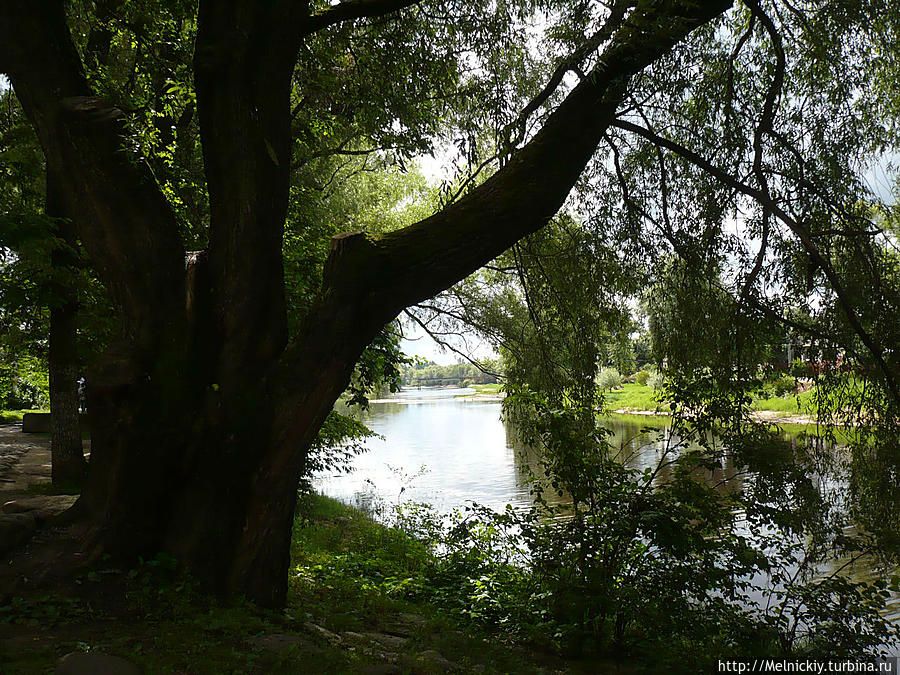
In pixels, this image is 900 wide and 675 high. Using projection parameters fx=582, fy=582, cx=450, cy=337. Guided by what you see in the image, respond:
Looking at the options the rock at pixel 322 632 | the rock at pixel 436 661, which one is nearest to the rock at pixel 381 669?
the rock at pixel 436 661

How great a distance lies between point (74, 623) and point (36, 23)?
336 centimetres

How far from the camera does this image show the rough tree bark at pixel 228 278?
334cm

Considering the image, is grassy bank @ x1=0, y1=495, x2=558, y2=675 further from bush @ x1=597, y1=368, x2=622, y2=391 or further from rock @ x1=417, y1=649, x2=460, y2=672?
bush @ x1=597, y1=368, x2=622, y2=391

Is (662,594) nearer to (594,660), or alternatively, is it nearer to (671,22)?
(594,660)

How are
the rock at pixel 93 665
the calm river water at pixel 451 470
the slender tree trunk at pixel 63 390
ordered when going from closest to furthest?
the rock at pixel 93 665, the slender tree trunk at pixel 63 390, the calm river water at pixel 451 470

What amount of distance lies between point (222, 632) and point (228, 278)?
6.33 ft

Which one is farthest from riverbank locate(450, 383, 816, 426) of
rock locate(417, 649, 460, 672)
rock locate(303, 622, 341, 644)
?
rock locate(303, 622, 341, 644)

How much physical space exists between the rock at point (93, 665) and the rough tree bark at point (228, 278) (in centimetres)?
90

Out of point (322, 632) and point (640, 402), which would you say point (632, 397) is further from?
point (322, 632)

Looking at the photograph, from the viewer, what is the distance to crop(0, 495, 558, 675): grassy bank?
2547 millimetres

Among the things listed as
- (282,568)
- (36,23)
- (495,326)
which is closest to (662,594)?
(282,568)

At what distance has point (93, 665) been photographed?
2.31 metres

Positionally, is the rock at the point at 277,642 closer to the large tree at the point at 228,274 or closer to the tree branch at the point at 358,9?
the large tree at the point at 228,274

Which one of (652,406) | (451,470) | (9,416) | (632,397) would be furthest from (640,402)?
(9,416)
